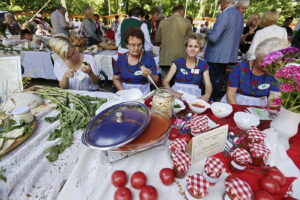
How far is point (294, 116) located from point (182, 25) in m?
2.63

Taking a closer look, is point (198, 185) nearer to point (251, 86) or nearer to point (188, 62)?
point (251, 86)

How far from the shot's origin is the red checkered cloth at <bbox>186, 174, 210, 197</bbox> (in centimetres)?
60

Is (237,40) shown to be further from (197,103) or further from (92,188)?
(92,188)

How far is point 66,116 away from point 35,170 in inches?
16.6

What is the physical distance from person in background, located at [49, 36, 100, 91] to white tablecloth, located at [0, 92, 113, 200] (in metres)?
0.90

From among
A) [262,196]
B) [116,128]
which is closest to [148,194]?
[116,128]

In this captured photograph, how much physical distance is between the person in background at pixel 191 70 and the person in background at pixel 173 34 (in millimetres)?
1065

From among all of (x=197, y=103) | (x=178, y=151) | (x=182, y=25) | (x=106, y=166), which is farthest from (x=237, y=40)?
(x=106, y=166)

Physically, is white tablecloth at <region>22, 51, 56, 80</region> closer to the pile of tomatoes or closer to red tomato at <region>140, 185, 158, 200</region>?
the pile of tomatoes

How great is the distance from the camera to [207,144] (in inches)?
31.4

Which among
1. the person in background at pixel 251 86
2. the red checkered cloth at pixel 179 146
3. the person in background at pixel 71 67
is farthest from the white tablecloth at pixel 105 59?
the red checkered cloth at pixel 179 146

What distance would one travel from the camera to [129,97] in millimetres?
1352

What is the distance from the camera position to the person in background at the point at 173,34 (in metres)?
3.11

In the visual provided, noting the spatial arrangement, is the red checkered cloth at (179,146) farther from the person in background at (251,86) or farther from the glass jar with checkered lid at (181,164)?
the person in background at (251,86)
